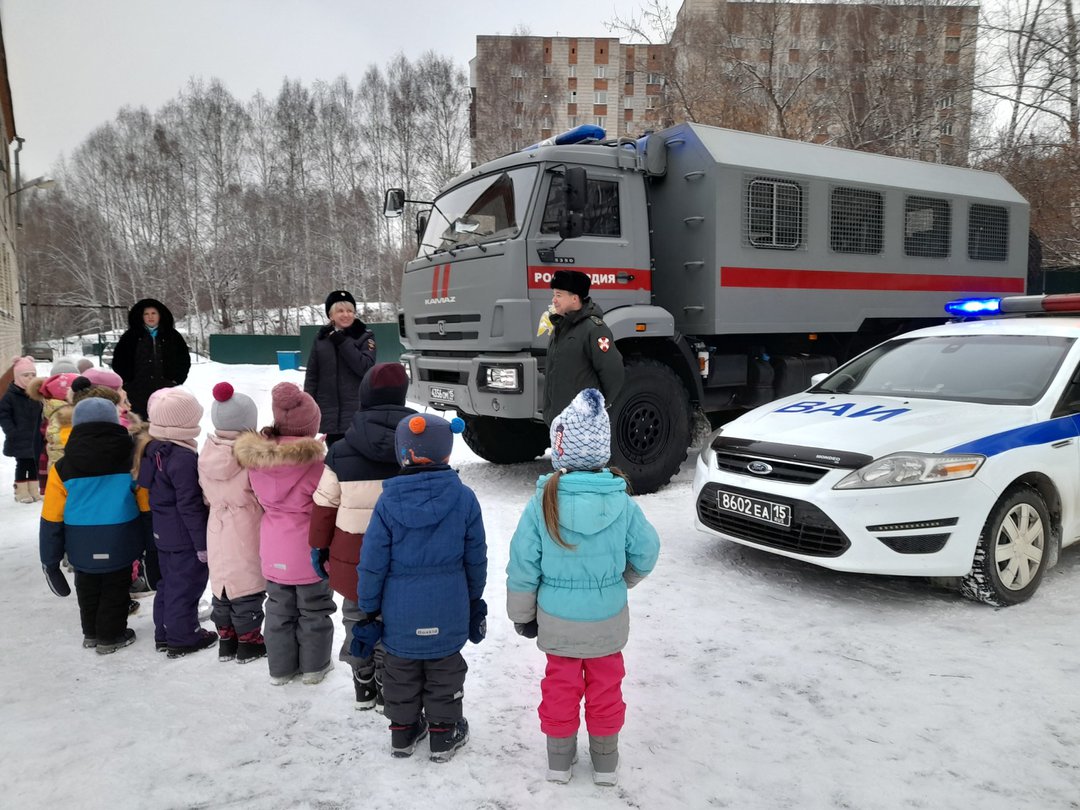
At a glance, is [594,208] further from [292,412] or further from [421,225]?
[292,412]

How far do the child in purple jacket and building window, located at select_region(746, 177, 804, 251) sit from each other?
495 centimetres

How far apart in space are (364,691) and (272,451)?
3.44 ft

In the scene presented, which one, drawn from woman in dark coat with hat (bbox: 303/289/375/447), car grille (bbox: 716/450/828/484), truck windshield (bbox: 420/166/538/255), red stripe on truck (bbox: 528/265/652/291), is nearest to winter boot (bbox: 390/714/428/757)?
car grille (bbox: 716/450/828/484)

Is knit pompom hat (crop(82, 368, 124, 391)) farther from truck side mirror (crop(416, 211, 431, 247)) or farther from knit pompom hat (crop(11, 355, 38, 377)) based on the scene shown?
truck side mirror (crop(416, 211, 431, 247))

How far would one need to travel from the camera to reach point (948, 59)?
21828 mm

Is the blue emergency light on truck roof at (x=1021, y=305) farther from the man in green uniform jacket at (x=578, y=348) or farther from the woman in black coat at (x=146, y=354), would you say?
the woman in black coat at (x=146, y=354)

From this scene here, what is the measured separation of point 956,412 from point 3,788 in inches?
180

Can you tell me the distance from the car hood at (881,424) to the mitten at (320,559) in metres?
2.57

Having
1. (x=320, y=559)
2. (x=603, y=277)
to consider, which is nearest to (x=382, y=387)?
(x=320, y=559)

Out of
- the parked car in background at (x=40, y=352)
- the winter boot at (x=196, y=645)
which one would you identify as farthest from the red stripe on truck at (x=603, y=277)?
the parked car in background at (x=40, y=352)

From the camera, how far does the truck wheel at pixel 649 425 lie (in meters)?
5.88

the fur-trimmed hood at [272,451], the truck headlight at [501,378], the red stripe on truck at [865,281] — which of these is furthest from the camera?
the red stripe on truck at [865,281]

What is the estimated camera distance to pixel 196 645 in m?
3.36

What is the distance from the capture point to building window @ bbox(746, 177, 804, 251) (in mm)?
6324
